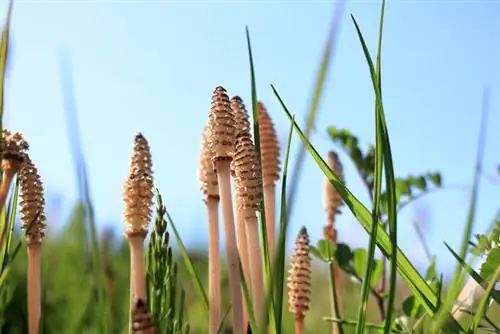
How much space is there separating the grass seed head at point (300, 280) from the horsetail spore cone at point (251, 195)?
0.53 feet

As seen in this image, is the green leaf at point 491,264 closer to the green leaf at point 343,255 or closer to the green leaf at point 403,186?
the green leaf at point 343,255

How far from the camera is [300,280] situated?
34.7 inches

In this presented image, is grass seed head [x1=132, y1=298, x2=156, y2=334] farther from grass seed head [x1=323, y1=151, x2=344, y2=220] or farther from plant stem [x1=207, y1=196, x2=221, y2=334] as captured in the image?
grass seed head [x1=323, y1=151, x2=344, y2=220]

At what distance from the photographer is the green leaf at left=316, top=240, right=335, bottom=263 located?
1118 mm

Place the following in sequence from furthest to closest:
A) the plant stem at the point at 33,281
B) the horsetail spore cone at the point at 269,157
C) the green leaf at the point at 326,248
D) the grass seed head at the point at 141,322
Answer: the green leaf at the point at 326,248 → the horsetail spore cone at the point at 269,157 → the plant stem at the point at 33,281 → the grass seed head at the point at 141,322

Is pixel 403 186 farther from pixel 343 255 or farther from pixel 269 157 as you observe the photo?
pixel 269 157

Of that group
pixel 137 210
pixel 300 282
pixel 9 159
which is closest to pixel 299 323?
pixel 300 282

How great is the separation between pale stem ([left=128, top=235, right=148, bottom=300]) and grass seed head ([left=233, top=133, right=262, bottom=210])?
0.12 meters

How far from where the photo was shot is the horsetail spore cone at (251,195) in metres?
0.71

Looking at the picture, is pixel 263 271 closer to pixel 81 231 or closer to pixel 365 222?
pixel 365 222

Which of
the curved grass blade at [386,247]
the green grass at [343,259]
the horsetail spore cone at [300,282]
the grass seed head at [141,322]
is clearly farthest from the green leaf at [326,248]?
the grass seed head at [141,322]

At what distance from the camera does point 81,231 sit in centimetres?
231

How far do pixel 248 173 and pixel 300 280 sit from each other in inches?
8.7

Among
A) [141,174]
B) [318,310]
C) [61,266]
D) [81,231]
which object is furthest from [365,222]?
[318,310]
